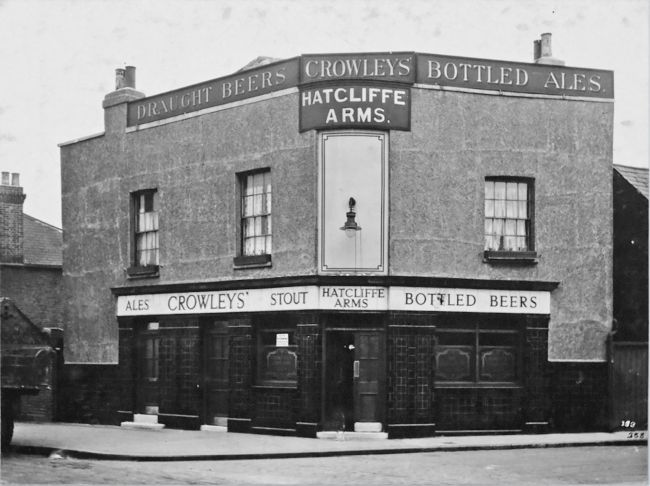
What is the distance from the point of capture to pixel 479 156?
20.8 metres

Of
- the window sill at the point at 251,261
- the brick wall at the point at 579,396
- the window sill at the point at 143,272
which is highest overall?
the window sill at the point at 251,261

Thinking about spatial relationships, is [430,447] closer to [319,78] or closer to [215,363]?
[215,363]

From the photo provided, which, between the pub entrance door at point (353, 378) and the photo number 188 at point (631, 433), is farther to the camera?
the photo number 188 at point (631, 433)

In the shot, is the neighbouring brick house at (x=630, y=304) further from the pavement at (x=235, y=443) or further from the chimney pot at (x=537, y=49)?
the chimney pot at (x=537, y=49)

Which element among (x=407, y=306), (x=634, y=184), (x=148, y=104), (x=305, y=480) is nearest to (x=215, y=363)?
(x=407, y=306)

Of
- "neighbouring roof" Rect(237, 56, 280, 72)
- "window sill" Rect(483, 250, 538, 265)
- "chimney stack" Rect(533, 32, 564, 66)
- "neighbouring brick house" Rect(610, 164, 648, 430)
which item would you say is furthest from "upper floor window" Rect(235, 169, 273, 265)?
"neighbouring brick house" Rect(610, 164, 648, 430)

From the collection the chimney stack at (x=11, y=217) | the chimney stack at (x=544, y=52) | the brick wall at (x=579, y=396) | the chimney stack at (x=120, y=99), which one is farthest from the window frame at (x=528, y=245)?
the chimney stack at (x=11, y=217)

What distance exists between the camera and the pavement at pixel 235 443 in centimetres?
1744

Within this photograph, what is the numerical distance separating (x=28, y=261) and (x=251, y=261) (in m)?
10.4

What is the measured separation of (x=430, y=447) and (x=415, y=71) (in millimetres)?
7191

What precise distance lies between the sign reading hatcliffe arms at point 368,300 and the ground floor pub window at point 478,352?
38 cm

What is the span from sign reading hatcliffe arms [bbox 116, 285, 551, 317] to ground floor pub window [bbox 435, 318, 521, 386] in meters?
0.38

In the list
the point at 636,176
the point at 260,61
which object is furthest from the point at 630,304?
the point at 260,61

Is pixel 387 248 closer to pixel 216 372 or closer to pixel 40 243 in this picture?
pixel 216 372
